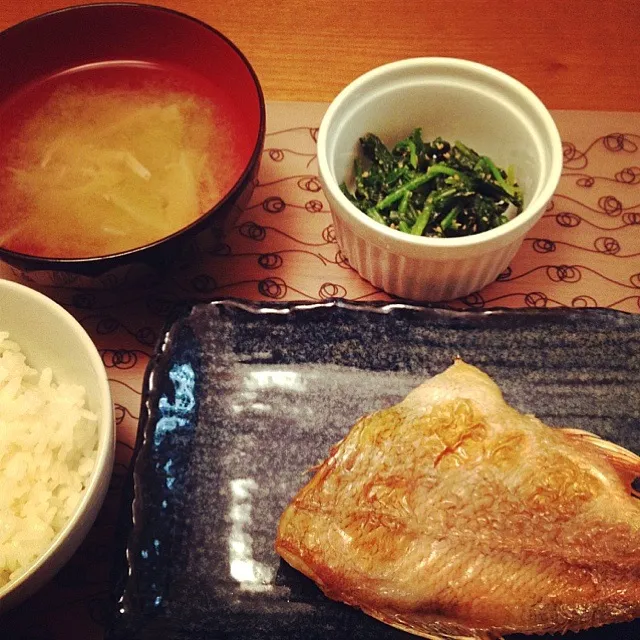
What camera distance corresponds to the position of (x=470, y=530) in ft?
4.14

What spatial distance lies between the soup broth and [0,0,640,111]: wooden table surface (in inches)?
17.7

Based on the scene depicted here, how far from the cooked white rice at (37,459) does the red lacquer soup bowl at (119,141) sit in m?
0.27

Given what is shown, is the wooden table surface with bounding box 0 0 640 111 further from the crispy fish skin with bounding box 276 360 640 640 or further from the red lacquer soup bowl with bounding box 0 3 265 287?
the crispy fish skin with bounding box 276 360 640 640


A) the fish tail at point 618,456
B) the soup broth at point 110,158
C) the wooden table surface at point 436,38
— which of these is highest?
the wooden table surface at point 436,38

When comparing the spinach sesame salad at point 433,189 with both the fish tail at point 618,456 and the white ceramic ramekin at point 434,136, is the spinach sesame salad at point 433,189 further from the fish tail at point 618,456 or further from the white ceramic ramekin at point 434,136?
the fish tail at point 618,456

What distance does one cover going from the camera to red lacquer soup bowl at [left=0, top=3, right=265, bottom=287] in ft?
5.07

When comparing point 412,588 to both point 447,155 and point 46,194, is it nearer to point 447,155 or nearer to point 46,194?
point 447,155

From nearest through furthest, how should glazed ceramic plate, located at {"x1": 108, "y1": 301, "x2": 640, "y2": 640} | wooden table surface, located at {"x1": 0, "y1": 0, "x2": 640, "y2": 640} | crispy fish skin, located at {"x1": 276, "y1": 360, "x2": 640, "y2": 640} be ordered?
crispy fish skin, located at {"x1": 276, "y1": 360, "x2": 640, "y2": 640} < glazed ceramic plate, located at {"x1": 108, "y1": 301, "x2": 640, "y2": 640} < wooden table surface, located at {"x1": 0, "y1": 0, "x2": 640, "y2": 640}

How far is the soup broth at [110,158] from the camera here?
160 cm

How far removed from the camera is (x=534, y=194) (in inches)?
65.5

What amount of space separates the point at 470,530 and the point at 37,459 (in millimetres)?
875

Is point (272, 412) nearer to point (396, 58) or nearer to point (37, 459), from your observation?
point (37, 459)

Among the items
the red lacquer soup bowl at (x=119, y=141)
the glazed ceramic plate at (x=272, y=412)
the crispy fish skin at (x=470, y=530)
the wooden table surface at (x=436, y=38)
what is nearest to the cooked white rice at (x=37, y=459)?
the glazed ceramic plate at (x=272, y=412)

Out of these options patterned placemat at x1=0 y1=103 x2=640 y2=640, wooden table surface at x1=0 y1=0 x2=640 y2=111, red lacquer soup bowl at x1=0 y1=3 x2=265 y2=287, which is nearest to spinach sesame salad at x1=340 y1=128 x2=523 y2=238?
patterned placemat at x1=0 y1=103 x2=640 y2=640
